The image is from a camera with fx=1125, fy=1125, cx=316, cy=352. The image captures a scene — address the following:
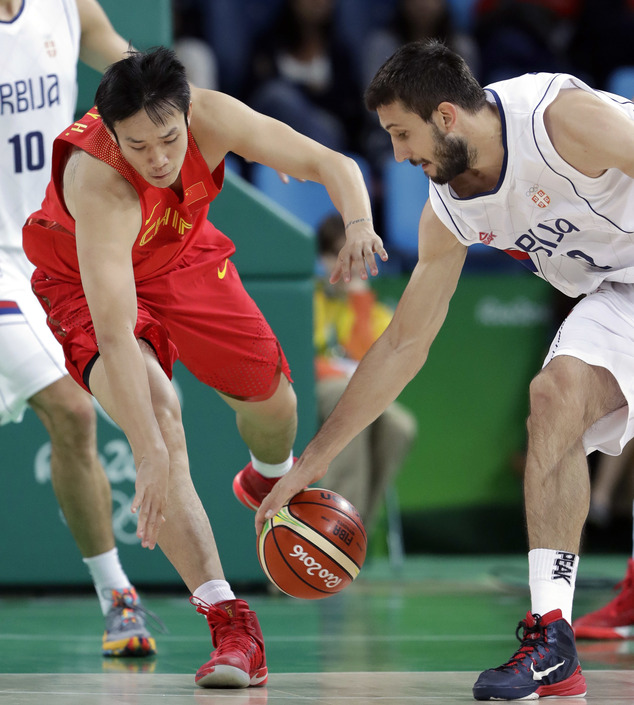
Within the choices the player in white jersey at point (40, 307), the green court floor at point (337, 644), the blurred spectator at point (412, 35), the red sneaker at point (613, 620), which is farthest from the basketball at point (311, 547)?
the blurred spectator at point (412, 35)

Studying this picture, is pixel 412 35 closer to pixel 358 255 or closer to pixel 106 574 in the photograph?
pixel 106 574

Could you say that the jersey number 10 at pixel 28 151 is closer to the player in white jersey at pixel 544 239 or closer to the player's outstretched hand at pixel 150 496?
the player in white jersey at pixel 544 239

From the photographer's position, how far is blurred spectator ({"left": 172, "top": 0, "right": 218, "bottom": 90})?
937 centimetres

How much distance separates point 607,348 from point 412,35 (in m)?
7.20

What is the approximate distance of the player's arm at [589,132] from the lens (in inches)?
128

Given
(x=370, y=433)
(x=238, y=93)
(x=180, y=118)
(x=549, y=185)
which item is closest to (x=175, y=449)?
(x=180, y=118)

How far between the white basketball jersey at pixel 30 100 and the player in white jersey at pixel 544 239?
1754mm

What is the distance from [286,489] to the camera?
352cm

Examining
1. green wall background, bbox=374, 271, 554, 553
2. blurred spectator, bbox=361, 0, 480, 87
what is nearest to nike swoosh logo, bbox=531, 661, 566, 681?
green wall background, bbox=374, 271, 554, 553

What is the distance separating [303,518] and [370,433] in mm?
4110

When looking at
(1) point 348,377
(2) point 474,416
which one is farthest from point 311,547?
(2) point 474,416

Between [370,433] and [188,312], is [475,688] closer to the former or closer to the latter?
[188,312]

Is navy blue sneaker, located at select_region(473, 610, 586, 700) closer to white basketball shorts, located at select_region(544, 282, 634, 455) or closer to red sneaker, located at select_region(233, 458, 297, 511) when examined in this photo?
white basketball shorts, located at select_region(544, 282, 634, 455)

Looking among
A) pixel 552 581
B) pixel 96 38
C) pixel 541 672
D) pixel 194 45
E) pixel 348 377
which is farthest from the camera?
pixel 194 45
